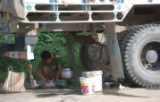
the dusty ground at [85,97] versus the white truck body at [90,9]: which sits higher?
the white truck body at [90,9]

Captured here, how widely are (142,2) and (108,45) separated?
0.92m

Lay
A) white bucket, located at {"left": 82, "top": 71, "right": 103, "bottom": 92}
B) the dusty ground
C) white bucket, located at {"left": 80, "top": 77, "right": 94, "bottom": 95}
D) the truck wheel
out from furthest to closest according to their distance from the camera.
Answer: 1. the truck wheel
2. white bucket, located at {"left": 82, "top": 71, "right": 103, "bottom": 92}
3. white bucket, located at {"left": 80, "top": 77, "right": 94, "bottom": 95}
4. the dusty ground

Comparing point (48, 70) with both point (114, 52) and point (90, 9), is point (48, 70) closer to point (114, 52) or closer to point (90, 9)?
point (114, 52)

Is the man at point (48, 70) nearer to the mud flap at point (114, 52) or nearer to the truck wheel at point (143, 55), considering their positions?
the mud flap at point (114, 52)

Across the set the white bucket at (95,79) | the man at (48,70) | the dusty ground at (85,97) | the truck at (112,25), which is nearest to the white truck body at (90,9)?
the truck at (112,25)

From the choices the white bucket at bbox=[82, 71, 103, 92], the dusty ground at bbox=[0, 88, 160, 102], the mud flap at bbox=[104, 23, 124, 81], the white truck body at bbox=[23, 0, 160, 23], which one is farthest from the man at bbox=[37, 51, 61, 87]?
the white truck body at bbox=[23, 0, 160, 23]

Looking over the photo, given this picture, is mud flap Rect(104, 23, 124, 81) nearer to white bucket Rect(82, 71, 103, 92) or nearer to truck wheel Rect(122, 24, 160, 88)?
truck wheel Rect(122, 24, 160, 88)

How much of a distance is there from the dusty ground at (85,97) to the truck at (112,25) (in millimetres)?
375

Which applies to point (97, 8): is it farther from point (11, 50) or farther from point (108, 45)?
point (11, 50)

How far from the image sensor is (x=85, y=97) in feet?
30.8

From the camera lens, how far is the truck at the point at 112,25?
951 centimetres

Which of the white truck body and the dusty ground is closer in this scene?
the dusty ground

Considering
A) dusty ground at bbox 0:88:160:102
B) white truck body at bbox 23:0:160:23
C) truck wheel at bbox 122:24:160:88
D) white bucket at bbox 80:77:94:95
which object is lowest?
dusty ground at bbox 0:88:160:102

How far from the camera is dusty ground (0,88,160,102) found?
9242 millimetres
